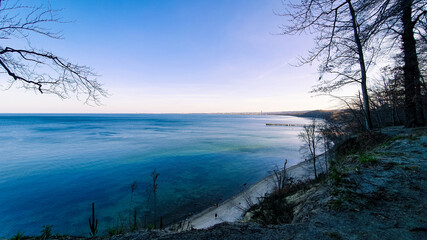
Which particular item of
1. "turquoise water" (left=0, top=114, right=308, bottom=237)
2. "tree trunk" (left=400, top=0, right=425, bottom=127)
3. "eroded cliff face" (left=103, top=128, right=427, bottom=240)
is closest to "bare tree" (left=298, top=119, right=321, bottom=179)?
"turquoise water" (left=0, top=114, right=308, bottom=237)

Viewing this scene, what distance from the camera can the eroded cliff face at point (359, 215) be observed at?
2143 mm

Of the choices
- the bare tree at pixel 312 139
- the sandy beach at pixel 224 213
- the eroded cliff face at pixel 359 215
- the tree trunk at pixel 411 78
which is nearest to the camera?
the eroded cliff face at pixel 359 215

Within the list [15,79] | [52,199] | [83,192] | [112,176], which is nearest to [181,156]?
[112,176]

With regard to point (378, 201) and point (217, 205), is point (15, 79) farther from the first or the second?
point (217, 205)

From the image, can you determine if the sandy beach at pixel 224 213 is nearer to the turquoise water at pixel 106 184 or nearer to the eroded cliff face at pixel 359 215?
the turquoise water at pixel 106 184

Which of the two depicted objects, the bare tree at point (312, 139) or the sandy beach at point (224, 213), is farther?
the bare tree at point (312, 139)

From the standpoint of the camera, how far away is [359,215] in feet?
8.25

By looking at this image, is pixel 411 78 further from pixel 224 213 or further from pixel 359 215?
pixel 224 213

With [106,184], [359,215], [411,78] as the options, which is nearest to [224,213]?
[359,215]

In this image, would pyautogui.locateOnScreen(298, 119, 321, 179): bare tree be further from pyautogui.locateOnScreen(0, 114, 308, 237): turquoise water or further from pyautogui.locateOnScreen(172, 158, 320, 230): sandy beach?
pyautogui.locateOnScreen(172, 158, 320, 230): sandy beach

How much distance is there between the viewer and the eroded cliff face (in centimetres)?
214

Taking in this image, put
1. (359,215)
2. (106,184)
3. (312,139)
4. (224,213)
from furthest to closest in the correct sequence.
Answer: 1. (312,139)
2. (106,184)
3. (224,213)
4. (359,215)

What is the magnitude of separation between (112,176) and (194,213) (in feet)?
40.1

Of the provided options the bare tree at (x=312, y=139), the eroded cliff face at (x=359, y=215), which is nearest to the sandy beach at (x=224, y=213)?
the bare tree at (x=312, y=139)
